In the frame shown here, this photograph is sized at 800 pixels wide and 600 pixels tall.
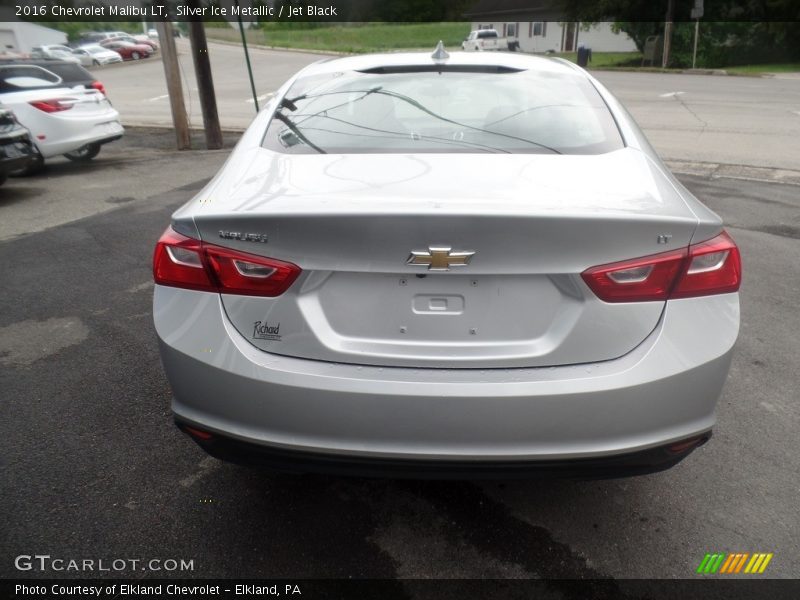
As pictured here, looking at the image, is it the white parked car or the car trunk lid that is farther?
the white parked car

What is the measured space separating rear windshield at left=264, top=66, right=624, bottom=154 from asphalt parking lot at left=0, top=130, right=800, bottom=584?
1332 millimetres

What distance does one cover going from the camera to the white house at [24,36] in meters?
45.1

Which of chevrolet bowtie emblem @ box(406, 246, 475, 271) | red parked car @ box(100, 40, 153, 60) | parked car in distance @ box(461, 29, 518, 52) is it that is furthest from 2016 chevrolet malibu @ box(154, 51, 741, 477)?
red parked car @ box(100, 40, 153, 60)

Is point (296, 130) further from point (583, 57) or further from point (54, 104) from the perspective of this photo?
point (583, 57)

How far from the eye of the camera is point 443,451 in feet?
6.33

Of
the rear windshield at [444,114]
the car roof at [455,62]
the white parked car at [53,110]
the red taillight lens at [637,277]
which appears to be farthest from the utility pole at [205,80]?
the red taillight lens at [637,277]

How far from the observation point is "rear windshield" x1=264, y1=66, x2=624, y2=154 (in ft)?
8.17

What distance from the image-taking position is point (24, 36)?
47656mm

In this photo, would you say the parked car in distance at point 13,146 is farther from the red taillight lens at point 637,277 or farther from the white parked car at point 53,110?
the red taillight lens at point 637,277

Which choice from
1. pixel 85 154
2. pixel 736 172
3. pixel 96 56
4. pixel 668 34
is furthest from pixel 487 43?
pixel 736 172

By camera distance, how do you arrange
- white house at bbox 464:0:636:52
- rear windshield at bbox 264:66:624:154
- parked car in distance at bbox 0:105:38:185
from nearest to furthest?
rear windshield at bbox 264:66:624:154
parked car in distance at bbox 0:105:38:185
white house at bbox 464:0:636:52

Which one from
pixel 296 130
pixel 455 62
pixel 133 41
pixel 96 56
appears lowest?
pixel 96 56

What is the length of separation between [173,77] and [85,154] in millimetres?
2033

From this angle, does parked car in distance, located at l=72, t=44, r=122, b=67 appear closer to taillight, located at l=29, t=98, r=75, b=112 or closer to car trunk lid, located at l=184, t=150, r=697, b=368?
taillight, located at l=29, t=98, r=75, b=112
